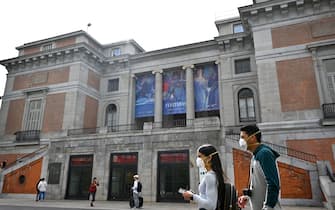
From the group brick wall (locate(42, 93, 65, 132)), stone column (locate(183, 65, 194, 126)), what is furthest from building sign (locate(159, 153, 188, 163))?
brick wall (locate(42, 93, 65, 132))

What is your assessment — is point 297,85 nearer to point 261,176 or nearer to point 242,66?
point 242,66

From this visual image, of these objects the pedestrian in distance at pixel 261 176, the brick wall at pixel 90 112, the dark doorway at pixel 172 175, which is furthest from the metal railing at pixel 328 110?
the brick wall at pixel 90 112

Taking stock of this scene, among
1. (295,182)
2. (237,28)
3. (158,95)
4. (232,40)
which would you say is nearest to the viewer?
(295,182)

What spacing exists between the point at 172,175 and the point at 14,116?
18375 mm

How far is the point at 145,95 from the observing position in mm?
26328

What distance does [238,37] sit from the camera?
74.3 ft

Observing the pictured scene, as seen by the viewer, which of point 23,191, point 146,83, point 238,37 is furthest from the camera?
point 146,83

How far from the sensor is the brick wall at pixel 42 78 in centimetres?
2500

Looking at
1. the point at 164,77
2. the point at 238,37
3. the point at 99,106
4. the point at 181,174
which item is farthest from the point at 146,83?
the point at 181,174

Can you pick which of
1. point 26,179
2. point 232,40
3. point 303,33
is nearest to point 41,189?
point 26,179

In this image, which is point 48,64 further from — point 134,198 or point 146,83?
point 134,198

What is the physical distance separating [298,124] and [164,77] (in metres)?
13.4

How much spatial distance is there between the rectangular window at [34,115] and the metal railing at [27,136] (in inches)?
18.1

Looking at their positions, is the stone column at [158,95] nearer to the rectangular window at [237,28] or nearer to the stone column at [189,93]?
the stone column at [189,93]
